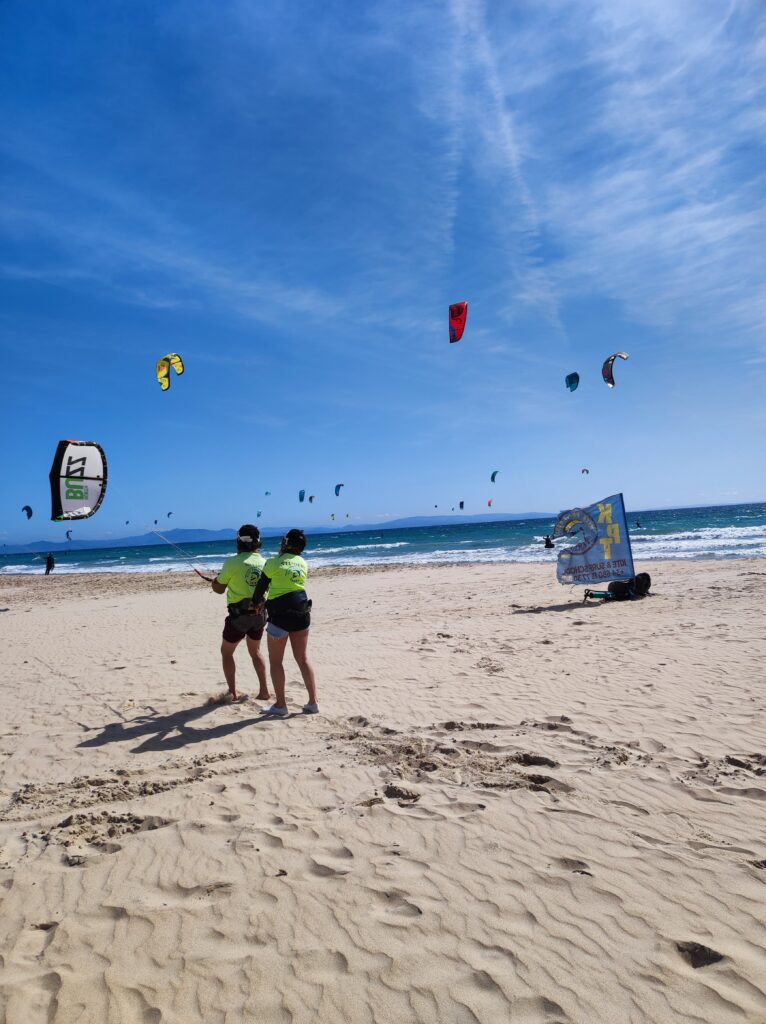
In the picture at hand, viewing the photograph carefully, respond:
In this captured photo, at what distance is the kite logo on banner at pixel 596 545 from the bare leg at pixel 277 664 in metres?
8.54

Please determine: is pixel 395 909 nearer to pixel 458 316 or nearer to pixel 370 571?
pixel 458 316

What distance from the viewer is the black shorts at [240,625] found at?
5.87 metres

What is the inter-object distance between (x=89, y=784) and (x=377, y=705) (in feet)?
9.23

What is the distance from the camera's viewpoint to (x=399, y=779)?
4.10 meters

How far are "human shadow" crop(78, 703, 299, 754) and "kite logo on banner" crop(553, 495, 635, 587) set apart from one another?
897 cm

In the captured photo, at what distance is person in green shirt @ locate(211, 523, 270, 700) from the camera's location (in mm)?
5840

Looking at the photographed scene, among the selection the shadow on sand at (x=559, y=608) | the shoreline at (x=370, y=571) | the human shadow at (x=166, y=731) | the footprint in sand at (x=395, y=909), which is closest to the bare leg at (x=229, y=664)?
the human shadow at (x=166, y=731)

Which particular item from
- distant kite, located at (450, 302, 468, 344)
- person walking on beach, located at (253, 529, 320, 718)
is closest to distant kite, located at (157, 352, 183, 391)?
distant kite, located at (450, 302, 468, 344)

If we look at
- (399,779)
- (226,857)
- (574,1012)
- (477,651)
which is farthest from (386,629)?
(574,1012)

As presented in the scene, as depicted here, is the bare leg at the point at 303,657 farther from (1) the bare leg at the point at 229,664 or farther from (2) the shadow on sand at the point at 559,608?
(2) the shadow on sand at the point at 559,608

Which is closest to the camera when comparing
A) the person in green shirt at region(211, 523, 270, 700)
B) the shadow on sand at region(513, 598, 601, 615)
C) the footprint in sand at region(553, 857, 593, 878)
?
the footprint in sand at region(553, 857, 593, 878)

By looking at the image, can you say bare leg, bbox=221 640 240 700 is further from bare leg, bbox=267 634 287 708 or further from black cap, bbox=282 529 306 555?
black cap, bbox=282 529 306 555

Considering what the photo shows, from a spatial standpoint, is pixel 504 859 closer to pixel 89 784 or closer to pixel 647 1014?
pixel 647 1014

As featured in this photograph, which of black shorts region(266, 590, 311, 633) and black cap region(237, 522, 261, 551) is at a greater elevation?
black cap region(237, 522, 261, 551)
